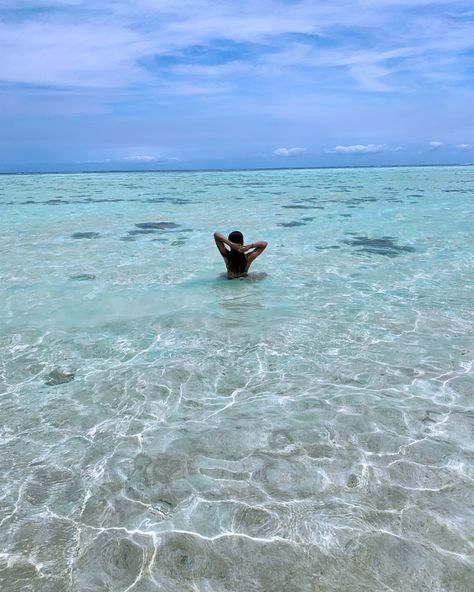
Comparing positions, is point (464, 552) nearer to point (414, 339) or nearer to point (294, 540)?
point (294, 540)

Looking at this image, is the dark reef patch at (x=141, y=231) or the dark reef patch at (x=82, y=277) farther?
the dark reef patch at (x=141, y=231)

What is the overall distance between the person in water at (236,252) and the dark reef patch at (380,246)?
19.8ft

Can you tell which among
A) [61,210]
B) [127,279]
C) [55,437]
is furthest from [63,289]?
[61,210]

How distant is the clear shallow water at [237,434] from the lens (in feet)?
12.8

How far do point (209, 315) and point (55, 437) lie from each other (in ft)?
15.6

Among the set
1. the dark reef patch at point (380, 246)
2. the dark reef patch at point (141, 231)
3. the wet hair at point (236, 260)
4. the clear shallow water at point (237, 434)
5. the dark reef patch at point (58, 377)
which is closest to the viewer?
the clear shallow water at point (237, 434)

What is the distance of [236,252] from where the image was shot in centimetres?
1171

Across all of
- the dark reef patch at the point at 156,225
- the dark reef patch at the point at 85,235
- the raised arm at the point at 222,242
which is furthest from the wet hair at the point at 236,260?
the dark reef patch at the point at 156,225

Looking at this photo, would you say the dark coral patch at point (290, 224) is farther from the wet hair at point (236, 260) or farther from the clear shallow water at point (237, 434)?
the wet hair at point (236, 260)

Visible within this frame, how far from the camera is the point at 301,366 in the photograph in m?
7.40

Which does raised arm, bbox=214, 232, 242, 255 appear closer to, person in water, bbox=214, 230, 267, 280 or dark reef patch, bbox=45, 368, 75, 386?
person in water, bbox=214, 230, 267, 280

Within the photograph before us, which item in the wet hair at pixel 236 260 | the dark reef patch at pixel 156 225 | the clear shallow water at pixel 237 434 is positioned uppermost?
the wet hair at pixel 236 260

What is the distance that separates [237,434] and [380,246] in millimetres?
13731

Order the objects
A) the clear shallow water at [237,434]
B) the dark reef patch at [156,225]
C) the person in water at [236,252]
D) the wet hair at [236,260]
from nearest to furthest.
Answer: the clear shallow water at [237,434] → the person in water at [236,252] → the wet hair at [236,260] → the dark reef patch at [156,225]
